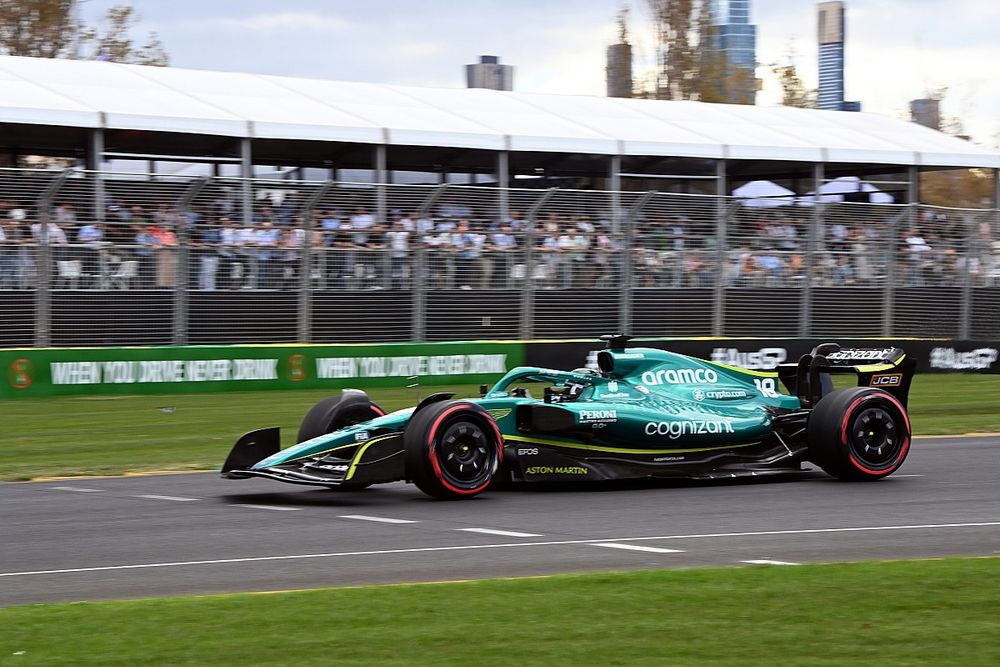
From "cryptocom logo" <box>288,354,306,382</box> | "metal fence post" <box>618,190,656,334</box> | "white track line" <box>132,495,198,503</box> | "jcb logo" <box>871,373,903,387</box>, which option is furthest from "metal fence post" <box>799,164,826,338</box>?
"white track line" <box>132,495,198,503</box>

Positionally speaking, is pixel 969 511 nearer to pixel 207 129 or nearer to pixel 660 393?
pixel 660 393

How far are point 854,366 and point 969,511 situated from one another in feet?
8.12

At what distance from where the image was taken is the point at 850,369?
38.7 feet

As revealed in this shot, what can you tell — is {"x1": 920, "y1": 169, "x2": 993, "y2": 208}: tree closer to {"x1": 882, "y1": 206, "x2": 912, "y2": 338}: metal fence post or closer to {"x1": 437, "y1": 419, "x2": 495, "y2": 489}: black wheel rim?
{"x1": 882, "y1": 206, "x2": 912, "y2": 338}: metal fence post

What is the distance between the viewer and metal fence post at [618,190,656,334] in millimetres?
21766

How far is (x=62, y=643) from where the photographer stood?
5.35 meters

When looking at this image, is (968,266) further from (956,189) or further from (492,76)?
(956,189)

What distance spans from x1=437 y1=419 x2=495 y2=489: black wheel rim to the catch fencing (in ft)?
32.0

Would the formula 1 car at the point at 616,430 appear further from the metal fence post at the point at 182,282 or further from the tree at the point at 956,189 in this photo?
the tree at the point at 956,189

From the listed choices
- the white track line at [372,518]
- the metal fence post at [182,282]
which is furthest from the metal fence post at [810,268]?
the white track line at [372,518]

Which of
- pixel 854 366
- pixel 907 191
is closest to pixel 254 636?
pixel 854 366

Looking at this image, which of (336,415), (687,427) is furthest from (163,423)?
(687,427)

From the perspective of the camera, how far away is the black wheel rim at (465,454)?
32.0 ft

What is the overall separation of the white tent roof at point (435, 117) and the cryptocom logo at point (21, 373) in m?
7.09
